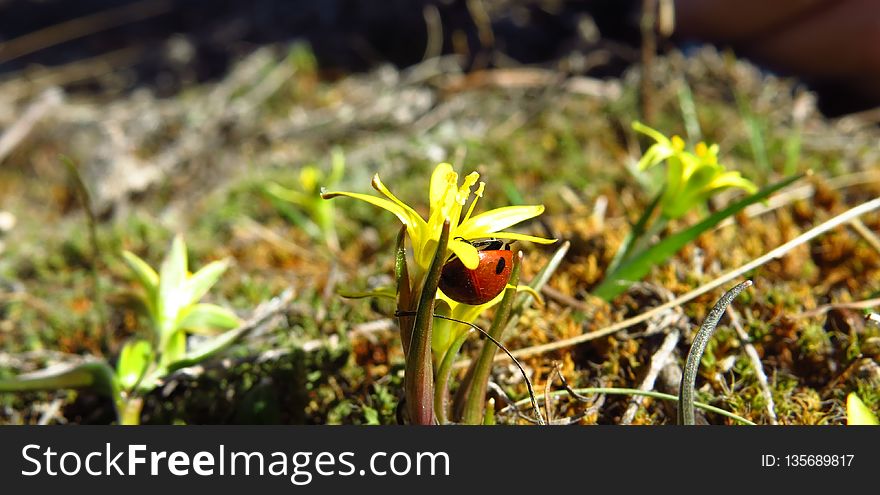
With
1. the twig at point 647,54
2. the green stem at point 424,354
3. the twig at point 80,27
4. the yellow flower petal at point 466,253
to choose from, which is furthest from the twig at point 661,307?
the twig at point 80,27

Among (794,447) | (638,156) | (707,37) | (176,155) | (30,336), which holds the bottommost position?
(794,447)

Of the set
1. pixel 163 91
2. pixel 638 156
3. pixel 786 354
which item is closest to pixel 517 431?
pixel 786 354

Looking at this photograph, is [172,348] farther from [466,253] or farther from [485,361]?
[466,253]

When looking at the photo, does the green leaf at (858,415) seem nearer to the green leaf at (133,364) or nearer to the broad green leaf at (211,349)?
the broad green leaf at (211,349)

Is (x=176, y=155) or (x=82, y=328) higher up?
(x=176, y=155)

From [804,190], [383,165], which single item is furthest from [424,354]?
[383,165]

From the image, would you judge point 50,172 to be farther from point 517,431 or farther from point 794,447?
point 794,447

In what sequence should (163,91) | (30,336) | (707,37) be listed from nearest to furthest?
(30,336), (707,37), (163,91)
